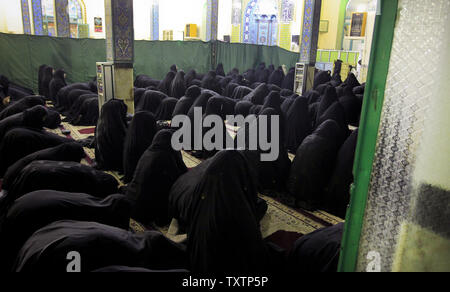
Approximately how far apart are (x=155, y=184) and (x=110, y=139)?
1.35m

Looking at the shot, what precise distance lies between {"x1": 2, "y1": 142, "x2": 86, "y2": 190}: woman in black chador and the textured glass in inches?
107

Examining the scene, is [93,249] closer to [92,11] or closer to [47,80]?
[47,80]

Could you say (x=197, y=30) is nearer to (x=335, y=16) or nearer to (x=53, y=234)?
(x=335, y=16)

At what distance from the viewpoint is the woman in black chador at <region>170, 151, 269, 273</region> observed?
1.73 meters

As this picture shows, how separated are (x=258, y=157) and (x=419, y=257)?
257cm

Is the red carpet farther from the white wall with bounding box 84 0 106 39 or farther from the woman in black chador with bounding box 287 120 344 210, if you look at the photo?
the white wall with bounding box 84 0 106 39

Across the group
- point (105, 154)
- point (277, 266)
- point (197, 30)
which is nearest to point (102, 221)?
point (277, 266)

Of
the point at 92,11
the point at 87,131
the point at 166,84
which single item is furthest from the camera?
the point at 92,11

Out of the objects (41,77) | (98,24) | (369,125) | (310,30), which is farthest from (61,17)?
(369,125)

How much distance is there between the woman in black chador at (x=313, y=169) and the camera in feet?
10.1

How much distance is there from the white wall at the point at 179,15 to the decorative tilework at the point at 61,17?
552cm

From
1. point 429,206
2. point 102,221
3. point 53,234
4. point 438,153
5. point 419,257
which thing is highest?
point 438,153

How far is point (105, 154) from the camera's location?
380 cm

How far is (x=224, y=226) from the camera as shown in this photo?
1742mm
